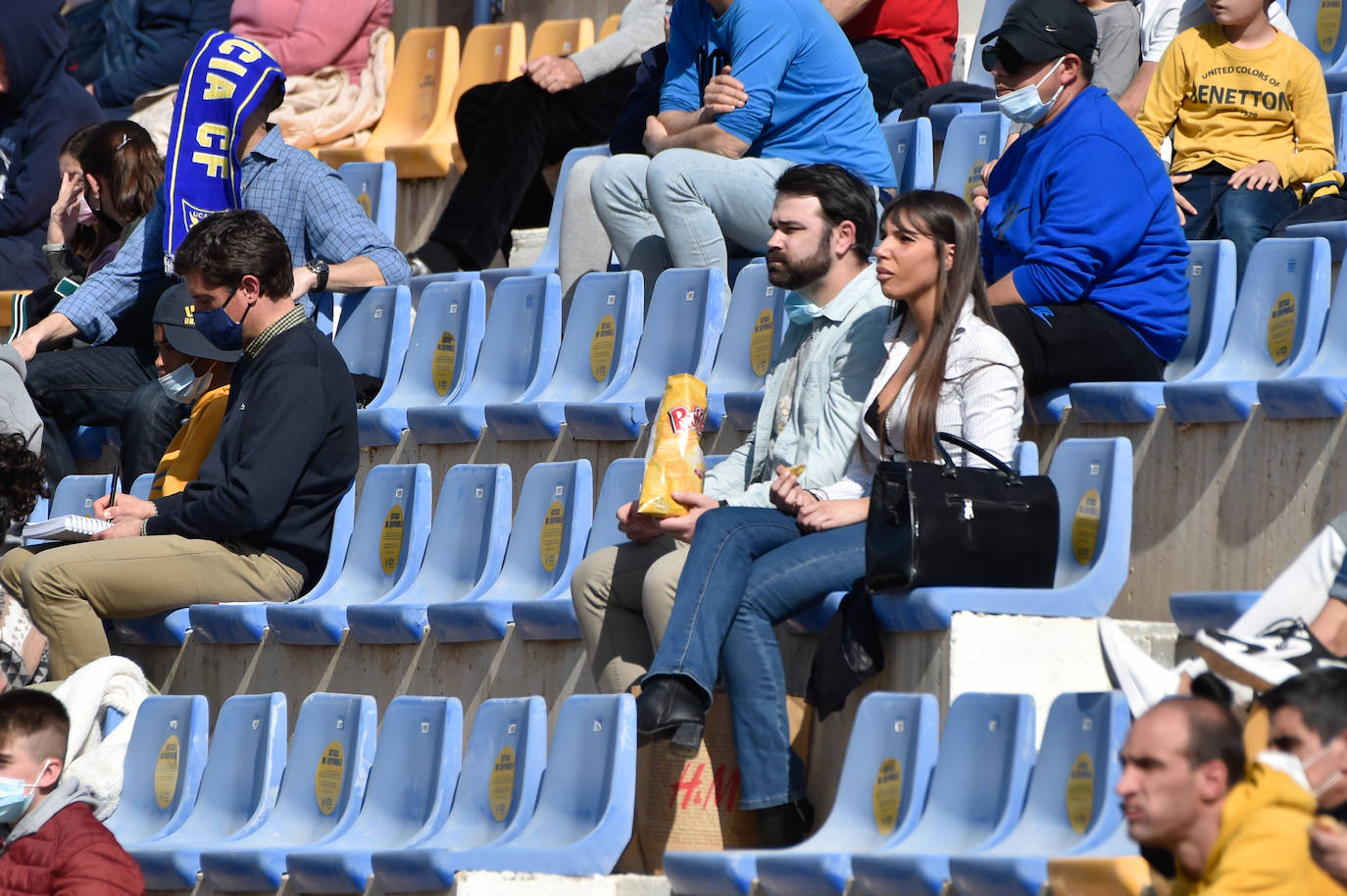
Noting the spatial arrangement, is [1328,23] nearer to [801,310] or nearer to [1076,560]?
[801,310]

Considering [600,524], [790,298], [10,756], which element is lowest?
[10,756]

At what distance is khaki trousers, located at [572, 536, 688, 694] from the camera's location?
13.2 ft

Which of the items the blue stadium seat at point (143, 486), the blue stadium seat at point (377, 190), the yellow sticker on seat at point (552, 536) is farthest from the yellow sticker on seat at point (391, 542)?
the blue stadium seat at point (377, 190)

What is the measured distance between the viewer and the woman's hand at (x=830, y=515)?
12.5 ft

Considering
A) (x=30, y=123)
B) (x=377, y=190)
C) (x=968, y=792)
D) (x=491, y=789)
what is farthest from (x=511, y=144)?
(x=968, y=792)

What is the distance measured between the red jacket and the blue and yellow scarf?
226 cm

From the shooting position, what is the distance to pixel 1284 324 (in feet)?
14.1

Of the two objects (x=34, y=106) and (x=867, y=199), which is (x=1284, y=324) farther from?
(x=34, y=106)

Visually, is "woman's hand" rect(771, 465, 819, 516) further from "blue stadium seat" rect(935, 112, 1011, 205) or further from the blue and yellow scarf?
the blue and yellow scarf

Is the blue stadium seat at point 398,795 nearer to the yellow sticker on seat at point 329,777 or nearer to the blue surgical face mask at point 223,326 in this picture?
the yellow sticker on seat at point 329,777

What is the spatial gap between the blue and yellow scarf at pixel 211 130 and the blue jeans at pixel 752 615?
261 cm

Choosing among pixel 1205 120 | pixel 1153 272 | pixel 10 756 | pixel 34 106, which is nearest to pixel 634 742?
pixel 10 756

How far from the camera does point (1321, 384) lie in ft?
12.9

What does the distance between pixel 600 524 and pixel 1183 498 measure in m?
1.26
